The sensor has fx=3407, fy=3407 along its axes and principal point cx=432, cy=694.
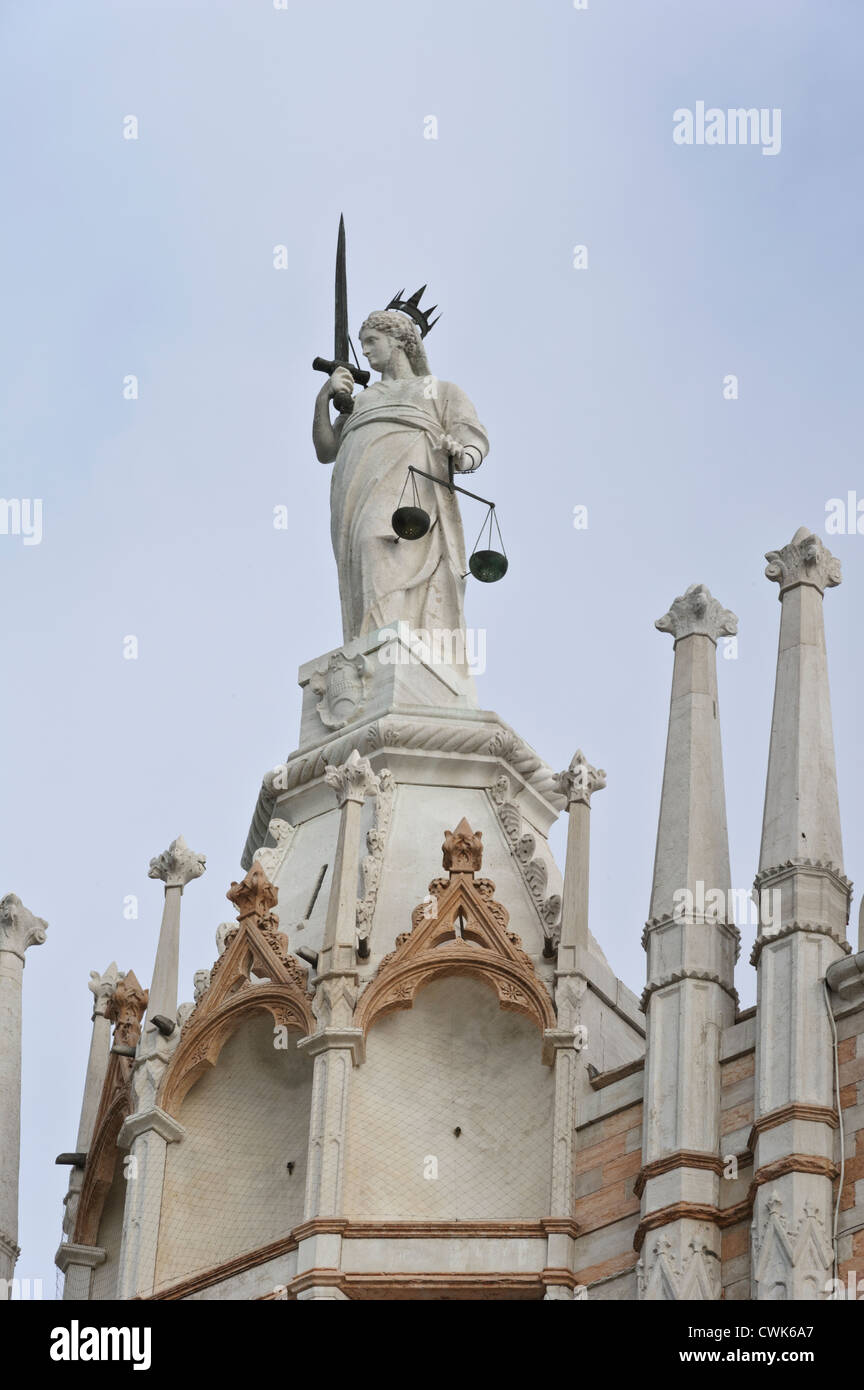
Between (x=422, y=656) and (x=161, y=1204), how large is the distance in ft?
20.1

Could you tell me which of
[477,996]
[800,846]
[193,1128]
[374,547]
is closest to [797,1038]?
[800,846]

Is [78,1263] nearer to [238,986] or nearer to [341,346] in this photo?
[238,986]

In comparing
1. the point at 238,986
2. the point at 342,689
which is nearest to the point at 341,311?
the point at 342,689

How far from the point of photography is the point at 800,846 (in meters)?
25.7

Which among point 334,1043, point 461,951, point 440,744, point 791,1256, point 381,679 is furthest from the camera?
point 381,679

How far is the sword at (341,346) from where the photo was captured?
1331 inches

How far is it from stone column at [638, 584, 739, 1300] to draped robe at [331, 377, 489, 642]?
4.58 meters

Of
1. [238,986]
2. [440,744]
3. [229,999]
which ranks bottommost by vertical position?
[229,999]

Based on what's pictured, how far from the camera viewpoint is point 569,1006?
2758 centimetres

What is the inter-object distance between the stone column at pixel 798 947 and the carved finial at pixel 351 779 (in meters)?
4.05

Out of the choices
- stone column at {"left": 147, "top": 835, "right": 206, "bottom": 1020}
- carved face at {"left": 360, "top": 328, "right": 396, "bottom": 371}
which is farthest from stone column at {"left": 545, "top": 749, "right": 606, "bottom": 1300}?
carved face at {"left": 360, "top": 328, "right": 396, "bottom": 371}

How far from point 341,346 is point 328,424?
Result: 1.24 meters

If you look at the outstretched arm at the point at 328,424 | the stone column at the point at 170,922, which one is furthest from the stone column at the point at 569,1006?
the outstretched arm at the point at 328,424

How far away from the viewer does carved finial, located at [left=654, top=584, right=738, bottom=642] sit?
27906 mm
